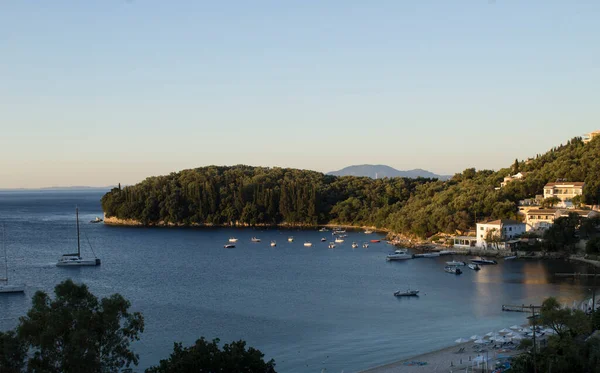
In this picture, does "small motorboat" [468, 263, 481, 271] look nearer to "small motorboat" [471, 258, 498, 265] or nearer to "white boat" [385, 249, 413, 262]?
"small motorboat" [471, 258, 498, 265]

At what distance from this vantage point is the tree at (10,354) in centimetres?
1265

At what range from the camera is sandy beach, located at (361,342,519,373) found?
1998 cm

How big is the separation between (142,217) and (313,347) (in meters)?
71.0

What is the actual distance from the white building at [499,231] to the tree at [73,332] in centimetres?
4274

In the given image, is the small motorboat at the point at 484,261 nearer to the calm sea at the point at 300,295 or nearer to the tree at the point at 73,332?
the calm sea at the point at 300,295

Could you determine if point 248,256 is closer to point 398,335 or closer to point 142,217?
point 398,335

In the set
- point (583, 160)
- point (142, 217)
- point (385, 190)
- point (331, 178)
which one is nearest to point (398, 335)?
point (583, 160)

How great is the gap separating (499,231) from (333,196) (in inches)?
1617

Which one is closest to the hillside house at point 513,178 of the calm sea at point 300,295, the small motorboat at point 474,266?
the calm sea at point 300,295

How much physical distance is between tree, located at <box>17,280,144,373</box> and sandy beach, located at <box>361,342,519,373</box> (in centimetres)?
945

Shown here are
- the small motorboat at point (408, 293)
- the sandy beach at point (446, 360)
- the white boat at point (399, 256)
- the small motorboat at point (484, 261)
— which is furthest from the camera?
the white boat at point (399, 256)

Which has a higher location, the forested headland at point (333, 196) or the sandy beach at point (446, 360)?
the forested headland at point (333, 196)

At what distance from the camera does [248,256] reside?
53.8 m

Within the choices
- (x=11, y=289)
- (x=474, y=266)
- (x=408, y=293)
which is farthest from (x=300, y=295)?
(x=11, y=289)
